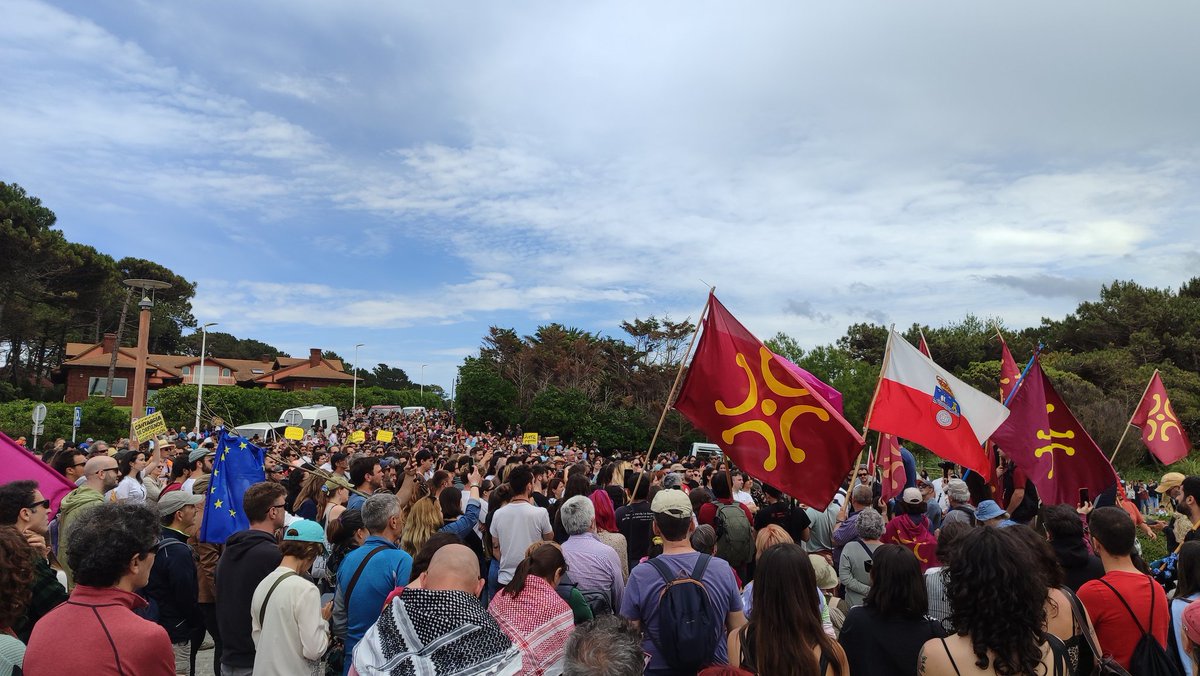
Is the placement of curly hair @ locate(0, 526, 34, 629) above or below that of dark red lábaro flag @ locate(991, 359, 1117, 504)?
below

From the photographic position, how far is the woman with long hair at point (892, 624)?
3279 mm

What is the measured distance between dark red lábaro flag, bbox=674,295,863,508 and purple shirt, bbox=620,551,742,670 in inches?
83.0

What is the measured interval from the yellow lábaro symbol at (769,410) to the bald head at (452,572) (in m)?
3.76

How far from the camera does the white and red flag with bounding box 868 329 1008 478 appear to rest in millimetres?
7629

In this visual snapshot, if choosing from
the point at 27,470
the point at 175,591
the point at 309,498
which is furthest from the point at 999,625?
the point at 309,498

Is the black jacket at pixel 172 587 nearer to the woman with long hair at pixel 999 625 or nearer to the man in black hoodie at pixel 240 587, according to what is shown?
the man in black hoodie at pixel 240 587

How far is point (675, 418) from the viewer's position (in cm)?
4234

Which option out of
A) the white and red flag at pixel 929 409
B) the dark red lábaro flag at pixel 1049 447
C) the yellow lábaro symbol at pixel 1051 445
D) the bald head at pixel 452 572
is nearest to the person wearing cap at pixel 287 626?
the bald head at pixel 452 572

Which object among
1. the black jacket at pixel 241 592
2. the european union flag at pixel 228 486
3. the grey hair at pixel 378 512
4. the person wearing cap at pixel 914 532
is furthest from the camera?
the person wearing cap at pixel 914 532

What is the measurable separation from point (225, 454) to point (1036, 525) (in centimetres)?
978

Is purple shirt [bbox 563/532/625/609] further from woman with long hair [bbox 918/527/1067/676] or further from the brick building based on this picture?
the brick building

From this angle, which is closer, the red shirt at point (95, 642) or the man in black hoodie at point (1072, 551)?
the red shirt at point (95, 642)

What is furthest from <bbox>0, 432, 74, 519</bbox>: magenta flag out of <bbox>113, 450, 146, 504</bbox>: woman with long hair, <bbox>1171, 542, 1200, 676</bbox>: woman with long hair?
<bbox>1171, 542, 1200, 676</bbox>: woman with long hair

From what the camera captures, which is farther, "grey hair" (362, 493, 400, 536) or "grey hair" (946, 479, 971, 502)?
"grey hair" (946, 479, 971, 502)
